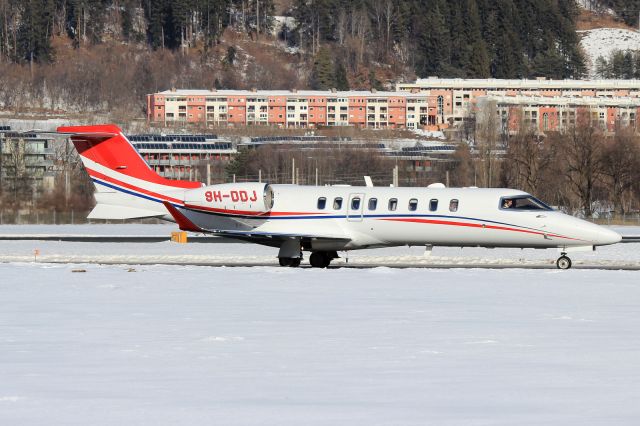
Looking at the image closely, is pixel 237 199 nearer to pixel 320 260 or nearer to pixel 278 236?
pixel 278 236

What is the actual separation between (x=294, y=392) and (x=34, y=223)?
60336mm

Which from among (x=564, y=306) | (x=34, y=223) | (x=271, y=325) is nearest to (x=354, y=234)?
(x=564, y=306)

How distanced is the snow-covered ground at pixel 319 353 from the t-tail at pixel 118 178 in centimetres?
710

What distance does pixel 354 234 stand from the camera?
110 ft

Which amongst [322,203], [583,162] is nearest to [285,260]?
[322,203]

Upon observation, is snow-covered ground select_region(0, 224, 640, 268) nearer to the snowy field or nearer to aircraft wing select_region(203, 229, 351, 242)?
aircraft wing select_region(203, 229, 351, 242)

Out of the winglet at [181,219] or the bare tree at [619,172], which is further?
the bare tree at [619,172]

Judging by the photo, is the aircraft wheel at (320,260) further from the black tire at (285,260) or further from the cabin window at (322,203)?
the cabin window at (322,203)

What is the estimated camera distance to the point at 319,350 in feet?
58.5

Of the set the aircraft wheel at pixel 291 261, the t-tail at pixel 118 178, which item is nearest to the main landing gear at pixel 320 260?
the aircraft wheel at pixel 291 261

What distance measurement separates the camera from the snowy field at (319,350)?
45.5ft

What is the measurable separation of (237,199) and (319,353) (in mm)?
16702

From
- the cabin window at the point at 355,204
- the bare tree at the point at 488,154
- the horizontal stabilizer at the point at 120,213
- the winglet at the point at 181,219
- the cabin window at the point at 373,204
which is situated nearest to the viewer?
the cabin window at the point at 373,204

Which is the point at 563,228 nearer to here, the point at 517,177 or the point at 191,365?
the point at 191,365
